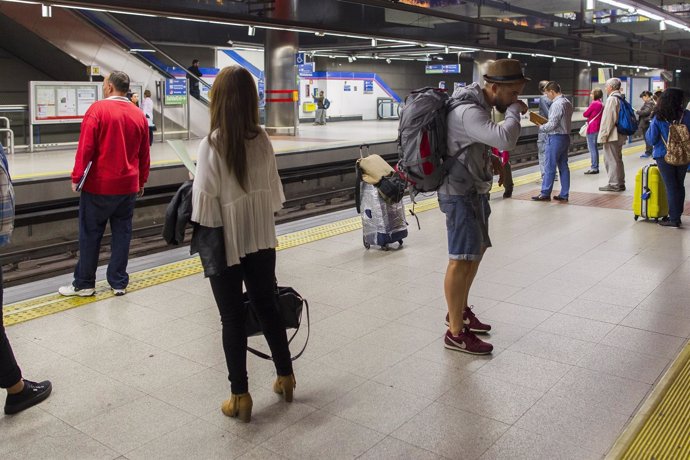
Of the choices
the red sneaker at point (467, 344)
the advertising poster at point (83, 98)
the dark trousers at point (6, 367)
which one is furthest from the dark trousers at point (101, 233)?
the advertising poster at point (83, 98)

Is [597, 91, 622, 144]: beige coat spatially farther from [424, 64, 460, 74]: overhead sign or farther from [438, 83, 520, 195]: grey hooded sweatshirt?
[424, 64, 460, 74]: overhead sign

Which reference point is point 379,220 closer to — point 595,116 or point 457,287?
point 457,287

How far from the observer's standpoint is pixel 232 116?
114 inches

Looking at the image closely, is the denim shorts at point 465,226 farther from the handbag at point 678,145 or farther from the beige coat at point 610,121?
the beige coat at point 610,121

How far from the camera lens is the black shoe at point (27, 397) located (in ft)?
10.3

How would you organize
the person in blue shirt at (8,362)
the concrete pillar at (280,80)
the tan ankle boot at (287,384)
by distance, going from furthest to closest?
the concrete pillar at (280,80)
the tan ankle boot at (287,384)
the person in blue shirt at (8,362)

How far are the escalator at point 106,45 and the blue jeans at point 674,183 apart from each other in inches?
402

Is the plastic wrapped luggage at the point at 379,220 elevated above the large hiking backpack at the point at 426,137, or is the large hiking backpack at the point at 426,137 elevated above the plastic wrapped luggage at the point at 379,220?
the large hiking backpack at the point at 426,137

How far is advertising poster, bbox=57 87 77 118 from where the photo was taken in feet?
40.7

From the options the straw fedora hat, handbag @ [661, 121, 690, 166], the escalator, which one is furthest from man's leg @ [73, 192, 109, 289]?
the escalator

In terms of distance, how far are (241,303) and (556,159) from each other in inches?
262

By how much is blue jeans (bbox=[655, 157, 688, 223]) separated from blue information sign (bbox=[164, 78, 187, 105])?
421 inches

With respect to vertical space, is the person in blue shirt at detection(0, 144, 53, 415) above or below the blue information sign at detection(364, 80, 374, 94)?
below

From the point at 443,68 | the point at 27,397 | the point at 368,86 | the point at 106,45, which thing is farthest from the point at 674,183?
the point at 368,86
